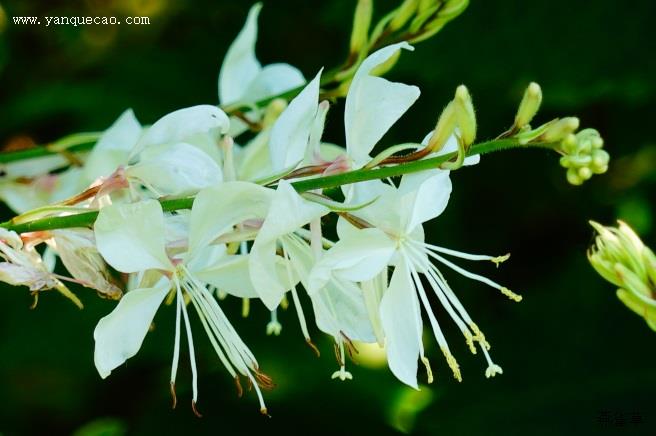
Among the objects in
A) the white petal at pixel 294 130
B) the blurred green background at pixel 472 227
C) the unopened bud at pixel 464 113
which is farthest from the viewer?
the blurred green background at pixel 472 227

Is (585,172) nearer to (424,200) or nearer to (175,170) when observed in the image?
(424,200)

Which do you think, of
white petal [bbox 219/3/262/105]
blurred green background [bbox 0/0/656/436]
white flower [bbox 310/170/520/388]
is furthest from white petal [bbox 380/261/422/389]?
blurred green background [bbox 0/0/656/436]

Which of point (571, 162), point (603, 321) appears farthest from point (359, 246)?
point (603, 321)

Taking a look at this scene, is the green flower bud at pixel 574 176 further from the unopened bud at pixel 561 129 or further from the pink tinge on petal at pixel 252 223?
the pink tinge on petal at pixel 252 223

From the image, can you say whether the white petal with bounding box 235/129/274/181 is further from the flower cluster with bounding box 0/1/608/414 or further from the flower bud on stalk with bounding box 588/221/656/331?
the flower bud on stalk with bounding box 588/221/656/331

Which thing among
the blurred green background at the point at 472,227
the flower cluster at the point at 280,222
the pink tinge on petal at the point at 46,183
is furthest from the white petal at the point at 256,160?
the blurred green background at the point at 472,227

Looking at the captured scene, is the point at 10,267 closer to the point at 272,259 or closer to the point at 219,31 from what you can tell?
the point at 272,259
